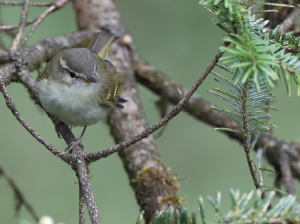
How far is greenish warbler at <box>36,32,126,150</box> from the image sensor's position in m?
1.89

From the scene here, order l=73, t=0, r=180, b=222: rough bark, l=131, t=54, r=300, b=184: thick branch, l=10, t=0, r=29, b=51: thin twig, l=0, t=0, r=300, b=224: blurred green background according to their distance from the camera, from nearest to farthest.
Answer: l=73, t=0, r=180, b=222: rough bark
l=10, t=0, r=29, b=51: thin twig
l=131, t=54, r=300, b=184: thick branch
l=0, t=0, r=300, b=224: blurred green background

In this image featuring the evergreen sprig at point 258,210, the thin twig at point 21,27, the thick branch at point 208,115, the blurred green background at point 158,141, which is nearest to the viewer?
the evergreen sprig at point 258,210

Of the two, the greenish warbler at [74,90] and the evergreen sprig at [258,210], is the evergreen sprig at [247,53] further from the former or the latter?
the greenish warbler at [74,90]

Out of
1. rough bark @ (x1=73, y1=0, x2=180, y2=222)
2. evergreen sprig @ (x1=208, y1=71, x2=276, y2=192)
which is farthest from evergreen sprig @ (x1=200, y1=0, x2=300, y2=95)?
rough bark @ (x1=73, y1=0, x2=180, y2=222)

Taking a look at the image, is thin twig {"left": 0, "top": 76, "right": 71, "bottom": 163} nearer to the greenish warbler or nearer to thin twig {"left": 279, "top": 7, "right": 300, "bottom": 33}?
the greenish warbler

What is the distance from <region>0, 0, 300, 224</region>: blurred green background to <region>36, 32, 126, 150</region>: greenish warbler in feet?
4.17

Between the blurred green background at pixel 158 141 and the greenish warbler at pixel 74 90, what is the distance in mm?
1272

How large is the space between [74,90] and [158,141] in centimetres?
173

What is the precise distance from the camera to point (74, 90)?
6.52 feet

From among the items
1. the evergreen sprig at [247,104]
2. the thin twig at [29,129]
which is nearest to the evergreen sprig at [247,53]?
the evergreen sprig at [247,104]

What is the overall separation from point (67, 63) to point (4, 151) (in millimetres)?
1990

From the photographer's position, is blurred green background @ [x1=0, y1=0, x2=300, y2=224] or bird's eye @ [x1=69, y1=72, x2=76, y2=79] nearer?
bird's eye @ [x1=69, y1=72, x2=76, y2=79]

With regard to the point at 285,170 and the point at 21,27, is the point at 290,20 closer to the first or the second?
the point at 285,170

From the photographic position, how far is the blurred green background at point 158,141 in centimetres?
326
